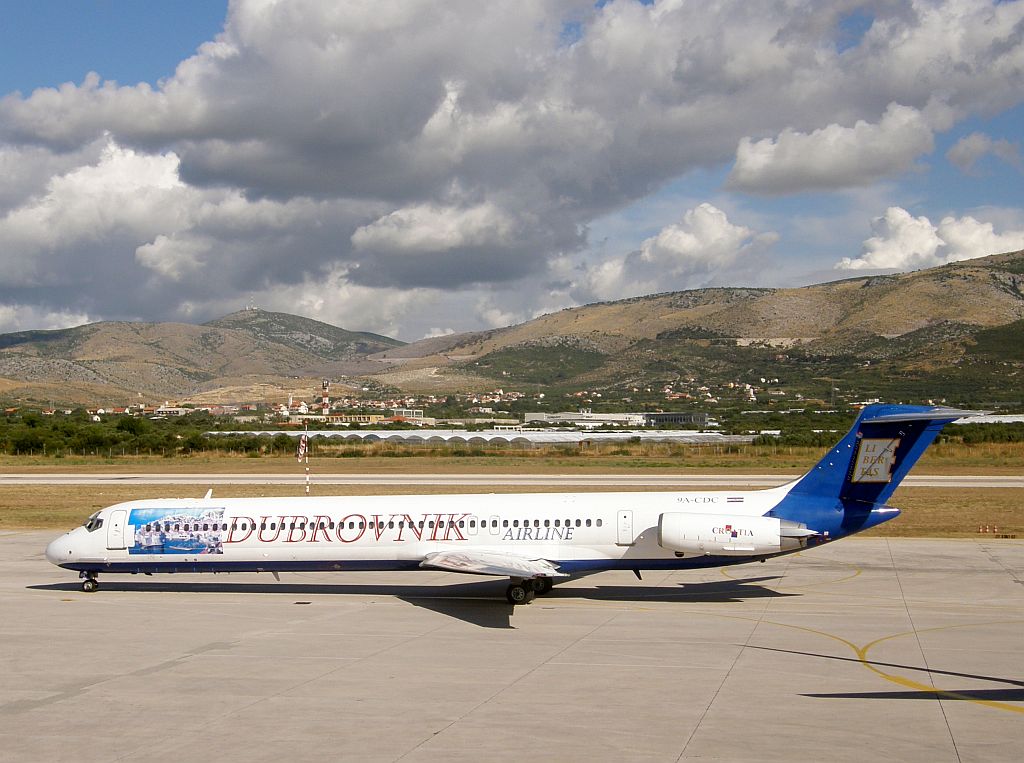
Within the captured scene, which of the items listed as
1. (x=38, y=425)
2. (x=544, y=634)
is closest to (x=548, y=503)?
(x=544, y=634)

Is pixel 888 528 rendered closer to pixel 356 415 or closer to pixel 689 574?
pixel 689 574

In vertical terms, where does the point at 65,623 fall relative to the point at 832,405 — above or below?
below

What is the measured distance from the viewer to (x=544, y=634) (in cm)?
2294

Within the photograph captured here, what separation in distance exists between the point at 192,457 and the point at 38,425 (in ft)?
88.9

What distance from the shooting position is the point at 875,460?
26547 mm

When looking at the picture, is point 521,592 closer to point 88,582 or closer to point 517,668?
point 517,668

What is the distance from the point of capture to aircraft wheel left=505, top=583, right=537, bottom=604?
26406mm

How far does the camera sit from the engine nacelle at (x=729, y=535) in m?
25.7

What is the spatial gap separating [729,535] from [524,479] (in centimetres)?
3730

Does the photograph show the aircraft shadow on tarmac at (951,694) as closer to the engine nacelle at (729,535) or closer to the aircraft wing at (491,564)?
the engine nacelle at (729,535)

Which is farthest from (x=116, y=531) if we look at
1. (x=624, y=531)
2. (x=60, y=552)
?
(x=624, y=531)

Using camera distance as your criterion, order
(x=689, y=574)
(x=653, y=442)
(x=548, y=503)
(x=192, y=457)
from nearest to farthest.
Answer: (x=548, y=503) → (x=689, y=574) → (x=192, y=457) → (x=653, y=442)

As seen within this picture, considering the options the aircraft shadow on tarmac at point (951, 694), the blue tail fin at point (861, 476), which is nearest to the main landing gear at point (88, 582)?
the blue tail fin at point (861, 476)

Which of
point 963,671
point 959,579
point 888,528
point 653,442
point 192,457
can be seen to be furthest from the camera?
point 653,442
